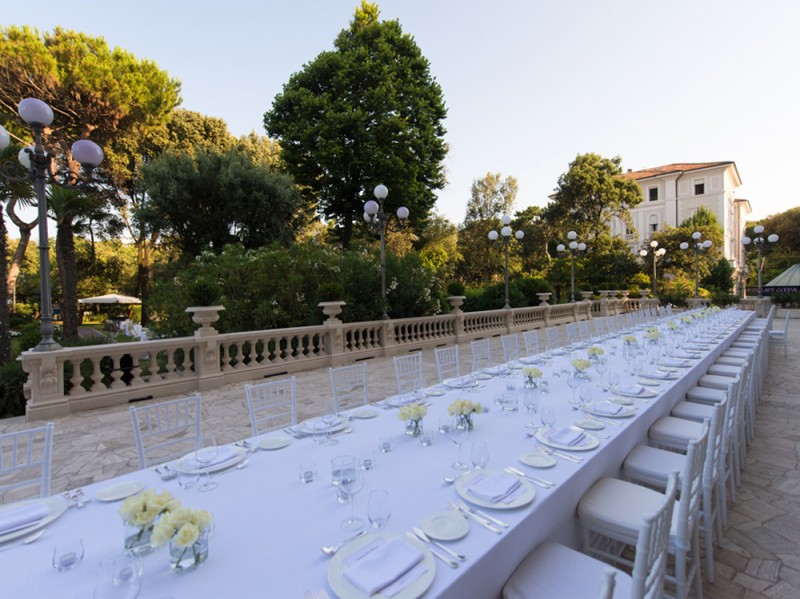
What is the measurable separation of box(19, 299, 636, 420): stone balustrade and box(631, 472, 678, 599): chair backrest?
6851 mm

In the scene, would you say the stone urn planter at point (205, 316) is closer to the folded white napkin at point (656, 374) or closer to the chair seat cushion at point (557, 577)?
the folded white napkin at point (656, 374)

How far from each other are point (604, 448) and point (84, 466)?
472 centimetres

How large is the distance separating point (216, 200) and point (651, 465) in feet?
53.0

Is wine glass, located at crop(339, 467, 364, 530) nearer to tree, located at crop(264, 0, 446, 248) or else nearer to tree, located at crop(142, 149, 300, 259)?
tree, located at crop(264, 0, 446, 248)

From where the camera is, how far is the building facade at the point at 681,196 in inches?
1458

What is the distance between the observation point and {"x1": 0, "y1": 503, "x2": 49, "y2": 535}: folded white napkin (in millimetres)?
1618

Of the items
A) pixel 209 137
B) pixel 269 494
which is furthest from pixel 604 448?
pixel 209 137

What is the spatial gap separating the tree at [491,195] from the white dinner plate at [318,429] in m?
27.2

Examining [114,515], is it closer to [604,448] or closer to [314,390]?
[604,448]

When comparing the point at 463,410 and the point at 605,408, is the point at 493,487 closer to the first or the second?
the point at 463,410

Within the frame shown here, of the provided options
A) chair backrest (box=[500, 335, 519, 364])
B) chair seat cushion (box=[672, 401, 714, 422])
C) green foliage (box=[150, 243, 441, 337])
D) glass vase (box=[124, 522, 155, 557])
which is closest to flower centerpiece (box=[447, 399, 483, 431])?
glass vase (box=[124, 522, 155, 557])

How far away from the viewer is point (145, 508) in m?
1.40

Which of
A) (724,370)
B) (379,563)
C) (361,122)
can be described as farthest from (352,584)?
(361,122)

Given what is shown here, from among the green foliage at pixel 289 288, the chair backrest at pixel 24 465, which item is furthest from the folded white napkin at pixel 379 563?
the green foliage at pixel 289 288
